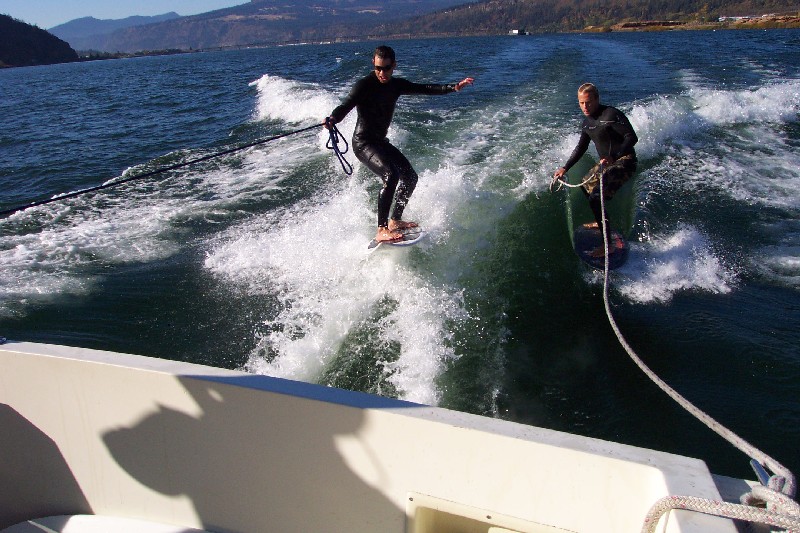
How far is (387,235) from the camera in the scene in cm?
584

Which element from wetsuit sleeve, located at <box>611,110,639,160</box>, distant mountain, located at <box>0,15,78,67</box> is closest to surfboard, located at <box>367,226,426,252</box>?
wetsuit sleeve, located at <box>611,110,639,160</box>

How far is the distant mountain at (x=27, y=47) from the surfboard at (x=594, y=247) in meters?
112

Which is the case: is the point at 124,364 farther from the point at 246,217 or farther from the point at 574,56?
the point at 574,56

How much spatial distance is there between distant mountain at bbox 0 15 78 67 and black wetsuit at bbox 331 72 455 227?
111 metres

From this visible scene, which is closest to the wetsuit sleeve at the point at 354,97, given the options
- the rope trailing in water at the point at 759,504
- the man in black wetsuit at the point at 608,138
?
the man in black wetsuit at the point at 608,138

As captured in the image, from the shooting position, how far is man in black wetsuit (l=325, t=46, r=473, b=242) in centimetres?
551

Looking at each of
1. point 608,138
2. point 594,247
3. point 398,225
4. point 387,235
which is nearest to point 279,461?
point 387,235

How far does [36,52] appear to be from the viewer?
97125mm

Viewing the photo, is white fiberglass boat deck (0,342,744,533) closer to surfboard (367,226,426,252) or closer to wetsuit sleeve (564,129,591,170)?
surfboard (367,226,426,252)

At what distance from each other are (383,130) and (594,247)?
107 inches

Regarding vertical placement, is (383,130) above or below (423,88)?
below

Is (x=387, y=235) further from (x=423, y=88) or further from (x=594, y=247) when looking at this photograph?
(x=594, y=247)

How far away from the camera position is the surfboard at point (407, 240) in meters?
5.84

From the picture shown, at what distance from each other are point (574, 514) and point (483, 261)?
4168 millimetres
